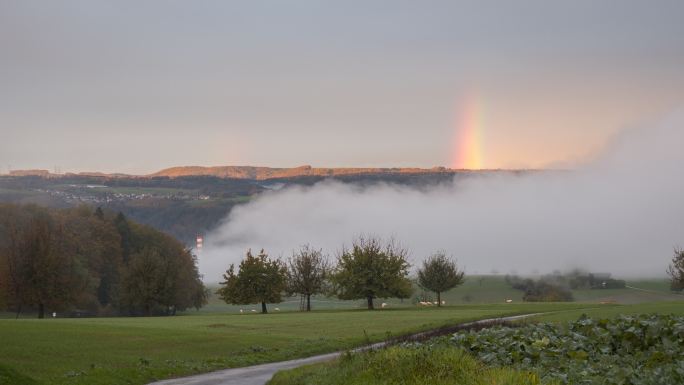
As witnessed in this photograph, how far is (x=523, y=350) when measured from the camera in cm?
2258

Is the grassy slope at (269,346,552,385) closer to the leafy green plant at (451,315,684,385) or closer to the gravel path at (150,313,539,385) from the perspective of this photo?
the leafy green plant at (451,315,684,385)

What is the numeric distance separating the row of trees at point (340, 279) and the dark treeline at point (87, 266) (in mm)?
14090

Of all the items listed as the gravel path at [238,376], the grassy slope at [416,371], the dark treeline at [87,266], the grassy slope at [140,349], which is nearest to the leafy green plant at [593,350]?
the grassy slope at [416,371]

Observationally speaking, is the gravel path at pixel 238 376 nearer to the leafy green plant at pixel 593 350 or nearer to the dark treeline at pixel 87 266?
the leafy green plant at pixel 593 350

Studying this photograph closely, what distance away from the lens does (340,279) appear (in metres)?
104

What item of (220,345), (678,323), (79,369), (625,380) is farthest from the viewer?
(220,345)

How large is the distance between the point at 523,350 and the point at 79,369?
18920mm

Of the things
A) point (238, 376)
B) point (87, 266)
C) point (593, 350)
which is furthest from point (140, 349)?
point (87, 266)

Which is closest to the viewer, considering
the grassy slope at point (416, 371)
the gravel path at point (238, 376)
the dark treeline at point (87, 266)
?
the grassy slope at point (416, 371)

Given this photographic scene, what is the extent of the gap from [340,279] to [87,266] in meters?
45.8

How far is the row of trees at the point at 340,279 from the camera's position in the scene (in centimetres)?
→ 10238

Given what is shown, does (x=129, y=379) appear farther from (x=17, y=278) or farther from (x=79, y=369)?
(x=17, y=278)

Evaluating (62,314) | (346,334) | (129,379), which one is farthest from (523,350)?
(62,314)

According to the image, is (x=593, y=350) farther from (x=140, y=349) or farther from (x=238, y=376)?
(x=140, y=349)
